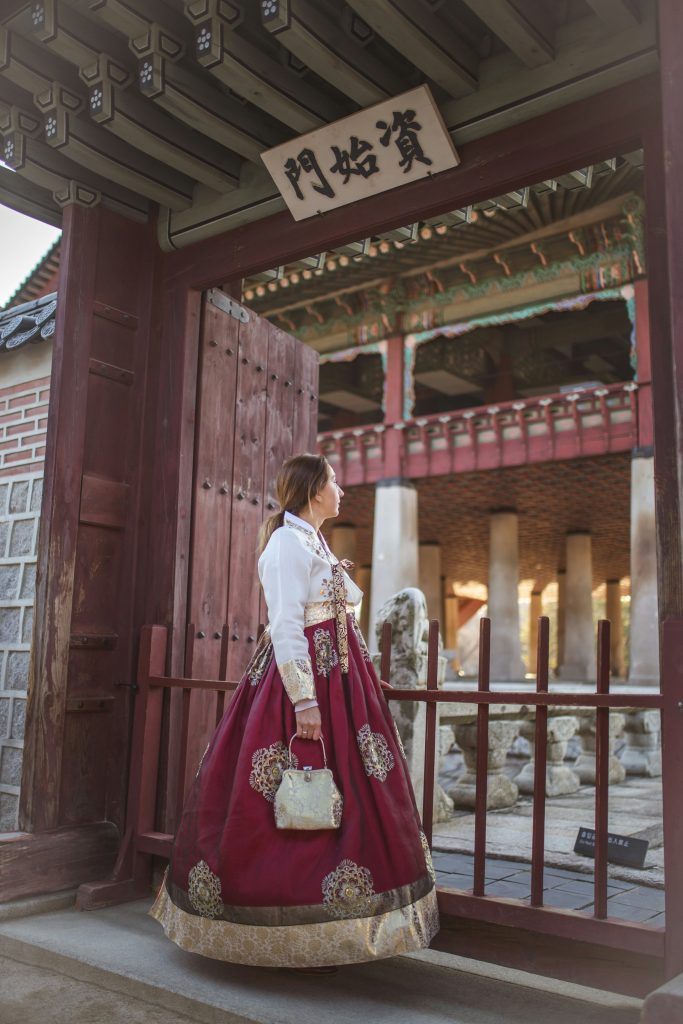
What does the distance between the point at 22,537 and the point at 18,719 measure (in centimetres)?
75

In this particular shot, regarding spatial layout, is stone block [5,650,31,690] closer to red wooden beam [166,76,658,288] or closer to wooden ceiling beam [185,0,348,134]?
red wooden beam [166,76,658,288]

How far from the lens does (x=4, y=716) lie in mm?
3566

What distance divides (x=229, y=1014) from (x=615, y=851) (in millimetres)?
2235

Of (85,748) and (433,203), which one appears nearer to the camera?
(433,203)

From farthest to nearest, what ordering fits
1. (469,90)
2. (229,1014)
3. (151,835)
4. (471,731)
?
(471,731) → (151,835) → (469,90) → (229,1014)

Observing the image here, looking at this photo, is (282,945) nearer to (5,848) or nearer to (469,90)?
(5,848)

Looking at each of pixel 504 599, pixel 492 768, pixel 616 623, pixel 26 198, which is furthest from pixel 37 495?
pixel 616 623

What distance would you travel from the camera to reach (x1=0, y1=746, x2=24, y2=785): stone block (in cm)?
346

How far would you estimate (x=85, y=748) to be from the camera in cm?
343

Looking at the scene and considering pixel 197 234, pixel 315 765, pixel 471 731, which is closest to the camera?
pixel 315 765

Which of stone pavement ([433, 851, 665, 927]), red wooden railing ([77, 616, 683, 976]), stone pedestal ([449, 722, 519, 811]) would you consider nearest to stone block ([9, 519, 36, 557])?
red wooden railing ([77, 616, 683, 976])

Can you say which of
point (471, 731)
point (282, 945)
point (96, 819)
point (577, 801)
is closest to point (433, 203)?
point (282, 945)

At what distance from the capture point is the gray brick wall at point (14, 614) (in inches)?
138

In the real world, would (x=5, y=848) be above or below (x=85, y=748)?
below
